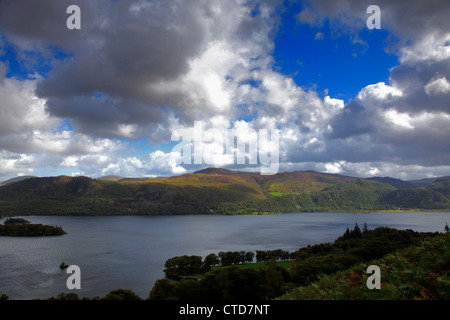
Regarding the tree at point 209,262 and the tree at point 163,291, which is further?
the tree at point 209,262

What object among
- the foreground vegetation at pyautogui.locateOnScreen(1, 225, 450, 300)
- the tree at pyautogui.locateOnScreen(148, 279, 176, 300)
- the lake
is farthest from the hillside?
the lake

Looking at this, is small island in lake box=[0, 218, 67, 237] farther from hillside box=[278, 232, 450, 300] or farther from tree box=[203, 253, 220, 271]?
hillside box=[278, 232, 450, 300]

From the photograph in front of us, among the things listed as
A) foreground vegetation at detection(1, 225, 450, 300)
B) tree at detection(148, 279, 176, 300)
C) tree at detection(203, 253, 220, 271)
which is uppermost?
foreground vegetation at detection(1, 225, 450, 300)

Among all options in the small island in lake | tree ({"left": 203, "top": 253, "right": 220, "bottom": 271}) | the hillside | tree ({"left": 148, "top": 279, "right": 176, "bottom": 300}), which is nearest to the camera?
the hillside

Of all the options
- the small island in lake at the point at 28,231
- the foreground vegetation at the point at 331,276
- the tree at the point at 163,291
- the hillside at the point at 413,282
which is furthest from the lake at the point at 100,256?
the hillside at the point at 413,282

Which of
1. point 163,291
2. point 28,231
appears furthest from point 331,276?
point 28,231

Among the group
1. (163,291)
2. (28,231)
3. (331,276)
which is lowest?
(28,231)

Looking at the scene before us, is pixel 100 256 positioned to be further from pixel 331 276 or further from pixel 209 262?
pixel 331 276

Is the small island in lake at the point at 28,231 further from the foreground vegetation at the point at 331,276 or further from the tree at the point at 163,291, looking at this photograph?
the tree at the point at 163,291

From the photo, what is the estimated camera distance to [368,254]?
4656cm
